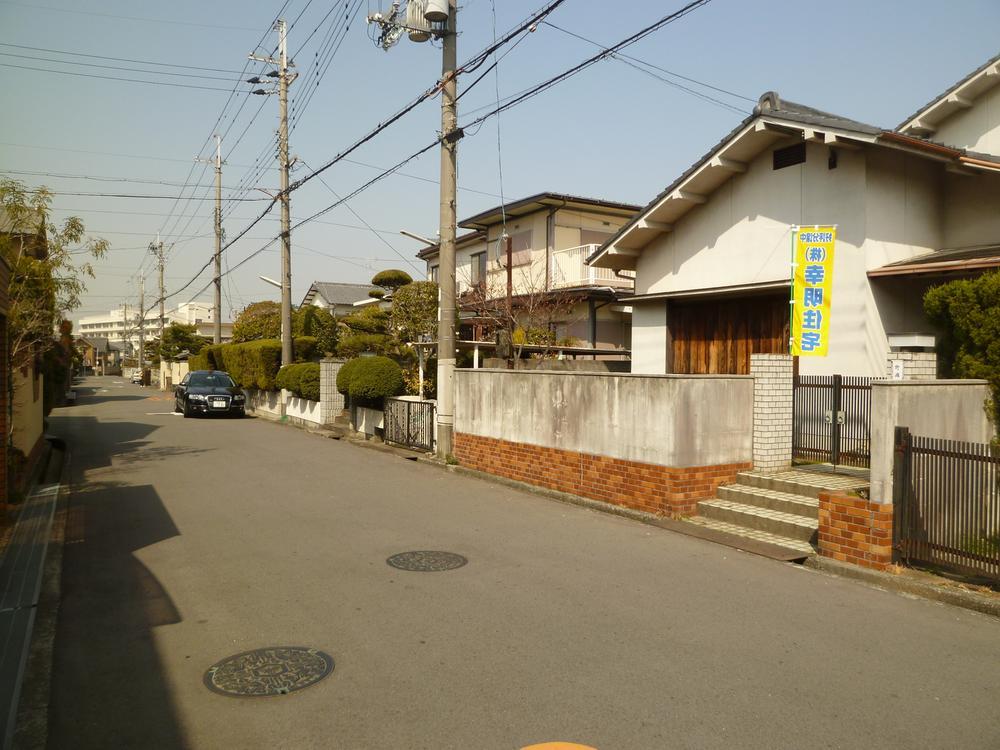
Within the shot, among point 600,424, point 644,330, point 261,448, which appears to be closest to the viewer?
point 600,424

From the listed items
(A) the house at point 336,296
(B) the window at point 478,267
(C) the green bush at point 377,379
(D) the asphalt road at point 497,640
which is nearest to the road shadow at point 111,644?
(D) the asphalt road at point 497,640

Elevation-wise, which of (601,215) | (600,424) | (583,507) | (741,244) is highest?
(601,215)

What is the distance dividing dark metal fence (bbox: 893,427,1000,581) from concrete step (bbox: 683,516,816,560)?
1.00 meters

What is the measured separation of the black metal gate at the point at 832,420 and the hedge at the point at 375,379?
1031cm

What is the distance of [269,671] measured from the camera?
4605 millimetres

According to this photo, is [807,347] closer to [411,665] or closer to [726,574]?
[726,574]

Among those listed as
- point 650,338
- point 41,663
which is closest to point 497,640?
point 41,663

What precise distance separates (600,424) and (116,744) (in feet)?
24.3

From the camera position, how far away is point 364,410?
19.4m

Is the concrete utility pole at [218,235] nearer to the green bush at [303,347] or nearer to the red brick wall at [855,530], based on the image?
the green bush at [303,347]

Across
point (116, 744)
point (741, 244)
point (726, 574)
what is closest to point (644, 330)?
point (741, 244)

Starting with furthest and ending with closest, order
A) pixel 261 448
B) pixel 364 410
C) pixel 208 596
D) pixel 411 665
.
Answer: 1. pixel 364 410
2. pixel 261 448
3. pixel 208 596
4. pixel 411 665

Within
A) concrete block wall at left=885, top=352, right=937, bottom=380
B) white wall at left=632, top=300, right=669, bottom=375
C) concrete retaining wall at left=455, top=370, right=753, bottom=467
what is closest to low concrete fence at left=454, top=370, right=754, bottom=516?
concrete retaining wall at left=455, top=370, right=753, bottom=467

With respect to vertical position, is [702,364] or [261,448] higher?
[702,364]
